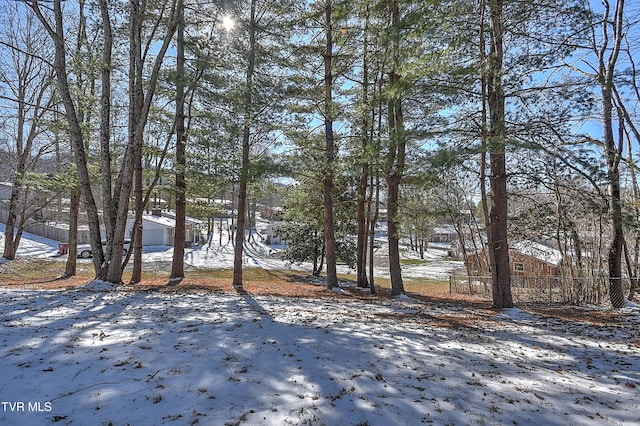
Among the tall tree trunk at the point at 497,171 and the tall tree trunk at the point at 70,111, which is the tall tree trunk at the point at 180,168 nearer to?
the tall tree trunk at the point at 70,111

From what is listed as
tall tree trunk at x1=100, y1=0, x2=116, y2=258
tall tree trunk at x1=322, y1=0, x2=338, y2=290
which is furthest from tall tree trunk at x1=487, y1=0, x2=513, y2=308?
tall tree trunk at x1=100, y1=0, x2=116, y2=258

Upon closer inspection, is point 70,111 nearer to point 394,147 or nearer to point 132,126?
point 132,126

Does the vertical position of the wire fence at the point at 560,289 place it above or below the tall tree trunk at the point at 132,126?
below

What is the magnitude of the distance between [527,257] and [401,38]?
60.6ft

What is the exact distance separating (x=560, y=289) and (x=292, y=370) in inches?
459

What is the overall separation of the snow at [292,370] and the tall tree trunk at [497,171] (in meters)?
2.66

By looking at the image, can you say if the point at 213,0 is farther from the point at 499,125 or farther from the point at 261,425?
the point at 261,425

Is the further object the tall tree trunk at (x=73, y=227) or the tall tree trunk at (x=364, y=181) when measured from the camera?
the tall tree trunk at (x=73, y=227)

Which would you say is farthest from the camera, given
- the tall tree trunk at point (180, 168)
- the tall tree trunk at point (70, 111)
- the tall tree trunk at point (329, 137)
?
the tall tree trunk at point (329, 137)

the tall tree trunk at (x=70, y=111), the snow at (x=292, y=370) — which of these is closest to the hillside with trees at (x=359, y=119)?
the tall tree trunk at (x=70, y=111)

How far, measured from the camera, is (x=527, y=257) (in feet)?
65.7

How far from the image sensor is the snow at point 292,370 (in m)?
2.41

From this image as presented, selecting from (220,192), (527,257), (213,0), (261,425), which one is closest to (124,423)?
(261,425)

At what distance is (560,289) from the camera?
11.3 meters
